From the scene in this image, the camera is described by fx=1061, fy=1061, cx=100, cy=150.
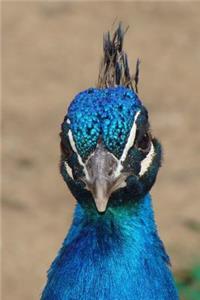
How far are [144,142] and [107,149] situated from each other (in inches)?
9.1

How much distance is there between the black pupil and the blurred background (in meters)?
2.19

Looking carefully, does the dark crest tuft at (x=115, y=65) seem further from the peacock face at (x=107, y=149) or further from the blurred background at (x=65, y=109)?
the blurred background at (x=65, y=109)

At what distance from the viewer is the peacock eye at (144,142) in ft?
11.6

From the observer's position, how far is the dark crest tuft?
3.76m

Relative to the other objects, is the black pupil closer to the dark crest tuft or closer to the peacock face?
the peacock face

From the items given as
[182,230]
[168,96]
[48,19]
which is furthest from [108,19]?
[182,230]

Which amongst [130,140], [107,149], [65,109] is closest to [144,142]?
[130,140]

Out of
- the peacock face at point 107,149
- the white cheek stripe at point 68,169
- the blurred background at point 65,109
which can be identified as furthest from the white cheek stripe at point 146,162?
the blurred background at point 65,109

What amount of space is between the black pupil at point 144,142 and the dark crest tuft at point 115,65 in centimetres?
25

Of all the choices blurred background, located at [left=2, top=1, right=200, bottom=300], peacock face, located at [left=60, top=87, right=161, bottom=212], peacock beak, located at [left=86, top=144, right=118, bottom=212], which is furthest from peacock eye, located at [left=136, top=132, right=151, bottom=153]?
blurred background, located at [left=2, top=1, right=200, bottom=300]

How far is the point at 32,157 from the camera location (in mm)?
7367

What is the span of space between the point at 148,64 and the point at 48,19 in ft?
3.70

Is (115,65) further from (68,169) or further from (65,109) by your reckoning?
(65,109)

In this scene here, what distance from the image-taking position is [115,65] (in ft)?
12.4
